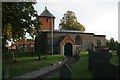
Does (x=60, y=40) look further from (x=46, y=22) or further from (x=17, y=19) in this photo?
(x=17, y=19)

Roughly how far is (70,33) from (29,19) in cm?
3295

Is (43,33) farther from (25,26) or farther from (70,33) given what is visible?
(25,26)

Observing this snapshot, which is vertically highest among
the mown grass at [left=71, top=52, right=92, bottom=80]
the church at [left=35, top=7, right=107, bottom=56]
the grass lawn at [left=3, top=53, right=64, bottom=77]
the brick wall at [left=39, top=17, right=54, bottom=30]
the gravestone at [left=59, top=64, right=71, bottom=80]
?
the brick wall at [left=39, top=17, right=54, bottom=30]

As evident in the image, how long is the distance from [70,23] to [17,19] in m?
54.6

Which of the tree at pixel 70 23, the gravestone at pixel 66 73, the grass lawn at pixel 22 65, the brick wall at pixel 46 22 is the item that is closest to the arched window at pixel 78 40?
the brick wall at pixel 46 22

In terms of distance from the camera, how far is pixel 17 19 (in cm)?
3005

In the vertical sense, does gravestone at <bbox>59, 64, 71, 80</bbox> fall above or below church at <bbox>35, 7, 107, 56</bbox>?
below

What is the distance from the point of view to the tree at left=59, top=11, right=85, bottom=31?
82.8m

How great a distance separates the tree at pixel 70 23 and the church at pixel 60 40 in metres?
14.3

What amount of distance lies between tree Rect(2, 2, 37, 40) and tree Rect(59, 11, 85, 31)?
5080cm

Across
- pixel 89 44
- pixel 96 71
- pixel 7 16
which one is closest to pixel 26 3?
pixel 7 16

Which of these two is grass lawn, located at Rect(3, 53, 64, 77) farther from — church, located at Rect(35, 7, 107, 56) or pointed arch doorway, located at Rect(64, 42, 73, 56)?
pointed arch doorway, located at Rect(64, 42, 73, 56)

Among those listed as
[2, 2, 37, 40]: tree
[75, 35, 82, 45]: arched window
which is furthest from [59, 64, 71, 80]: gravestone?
[75, 35, 82, 45]: arched window

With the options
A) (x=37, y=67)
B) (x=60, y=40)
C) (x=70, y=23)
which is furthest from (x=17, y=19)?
(x=70, y=23)
